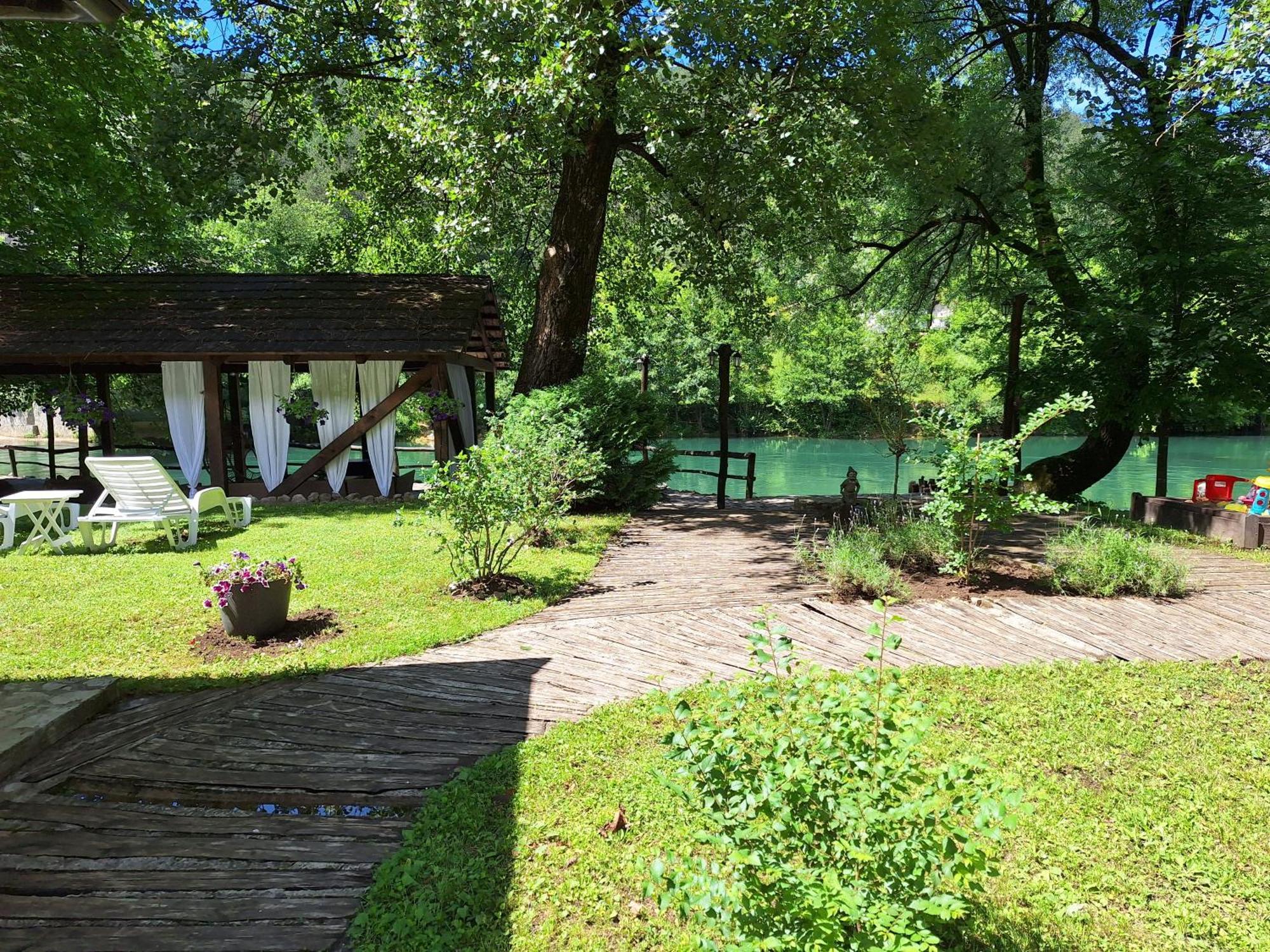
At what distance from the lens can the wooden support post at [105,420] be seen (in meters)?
12.6

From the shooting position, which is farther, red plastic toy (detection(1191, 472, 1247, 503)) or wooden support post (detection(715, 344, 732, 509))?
wooden support post (detection(715, 344, 732, 509))

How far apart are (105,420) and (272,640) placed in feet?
33.4

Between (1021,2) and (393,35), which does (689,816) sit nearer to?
(393,35)

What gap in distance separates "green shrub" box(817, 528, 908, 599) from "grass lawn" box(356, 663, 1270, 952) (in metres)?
1.66

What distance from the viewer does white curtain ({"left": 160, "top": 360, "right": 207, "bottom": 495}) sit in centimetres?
1224

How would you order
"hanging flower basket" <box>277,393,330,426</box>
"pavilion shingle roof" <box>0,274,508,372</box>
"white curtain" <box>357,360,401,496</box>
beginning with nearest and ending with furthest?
"pavilion shingle roof" <box>0,274,508,372</box> < "hanging flower basket" <box>277,393,330,426</box> < "white curtain" <box>357,360,401,496</box>

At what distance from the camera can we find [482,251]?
55.1ft

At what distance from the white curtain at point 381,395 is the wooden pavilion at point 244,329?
16 centimetres

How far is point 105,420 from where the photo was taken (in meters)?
12.6

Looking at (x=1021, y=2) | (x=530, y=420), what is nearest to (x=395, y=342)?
(x=530, y=420)

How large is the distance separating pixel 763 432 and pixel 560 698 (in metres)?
39.7

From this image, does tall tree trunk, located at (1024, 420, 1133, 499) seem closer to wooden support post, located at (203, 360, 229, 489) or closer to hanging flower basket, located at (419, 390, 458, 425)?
hanging flower basket, located at (419, 390, 458, 425)

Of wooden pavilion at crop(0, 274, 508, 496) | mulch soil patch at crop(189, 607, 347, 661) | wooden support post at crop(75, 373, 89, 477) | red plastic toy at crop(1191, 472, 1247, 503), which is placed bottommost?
mulch soil patch at crop(189, 607, 347, 661)

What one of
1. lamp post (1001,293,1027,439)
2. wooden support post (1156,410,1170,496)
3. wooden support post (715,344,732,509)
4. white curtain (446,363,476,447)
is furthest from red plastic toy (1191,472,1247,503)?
white curtain (446,363,476,447)
